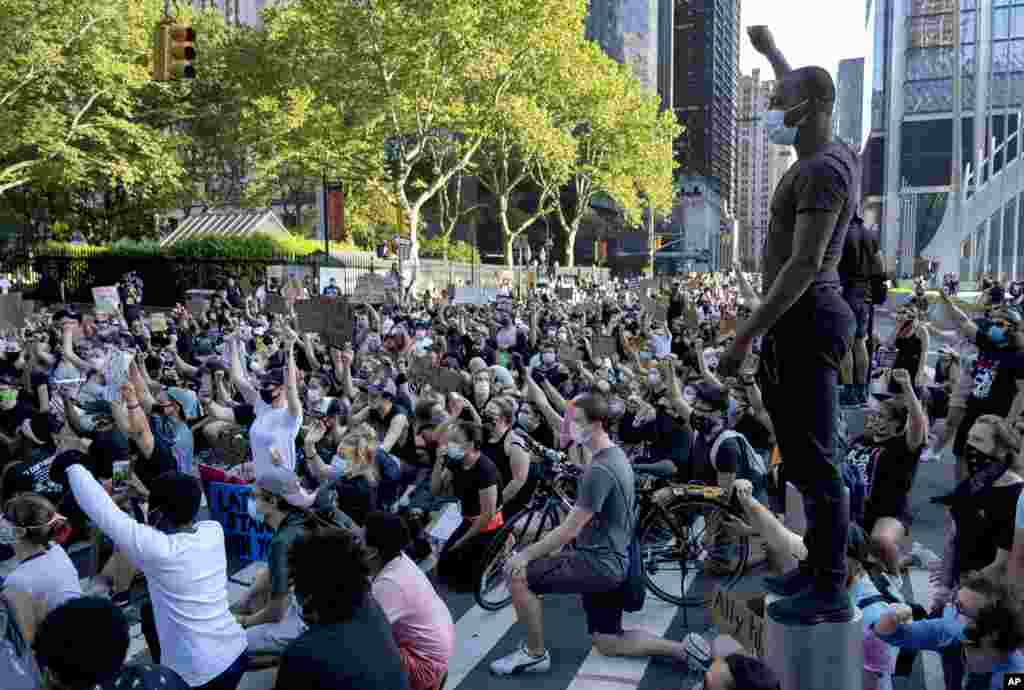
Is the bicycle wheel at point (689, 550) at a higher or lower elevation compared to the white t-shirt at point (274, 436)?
lower

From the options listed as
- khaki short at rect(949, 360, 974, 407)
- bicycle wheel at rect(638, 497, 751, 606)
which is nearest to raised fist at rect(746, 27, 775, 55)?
bicycle wheel at rect(638, 497, 751, 606)

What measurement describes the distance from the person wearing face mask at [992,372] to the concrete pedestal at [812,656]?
197 inches

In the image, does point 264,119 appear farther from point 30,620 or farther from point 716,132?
point 716,132

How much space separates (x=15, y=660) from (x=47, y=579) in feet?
1.39

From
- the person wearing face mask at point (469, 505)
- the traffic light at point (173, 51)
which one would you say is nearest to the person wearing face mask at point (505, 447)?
the person wearing face mask at point (469, 505)

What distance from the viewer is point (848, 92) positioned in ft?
405

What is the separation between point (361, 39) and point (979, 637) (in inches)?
1292

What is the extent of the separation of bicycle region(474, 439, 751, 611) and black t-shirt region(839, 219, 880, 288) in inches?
89.2

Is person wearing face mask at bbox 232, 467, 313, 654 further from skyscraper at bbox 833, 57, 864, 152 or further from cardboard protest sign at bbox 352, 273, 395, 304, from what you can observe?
skyscraper at bbox 833, 57, 864, 152

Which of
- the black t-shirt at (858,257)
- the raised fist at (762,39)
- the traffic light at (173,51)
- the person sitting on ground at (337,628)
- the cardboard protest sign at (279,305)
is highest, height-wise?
the traffic light at (173,51)

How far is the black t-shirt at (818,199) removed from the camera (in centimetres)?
338

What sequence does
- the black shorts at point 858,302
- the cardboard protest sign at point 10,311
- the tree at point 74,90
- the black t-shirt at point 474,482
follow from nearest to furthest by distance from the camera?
1. the black shorts at point 858,302
2. the black t-shirt at point 474,482
3. the cardboard protest sign at point 10,311
4. the tree at point 74,90

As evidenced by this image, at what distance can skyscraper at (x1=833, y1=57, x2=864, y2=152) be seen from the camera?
121125mm

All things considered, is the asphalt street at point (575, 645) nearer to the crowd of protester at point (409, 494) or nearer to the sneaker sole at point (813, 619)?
the crowd of protester at point (409, 494)
